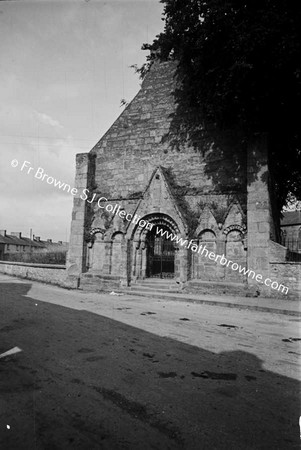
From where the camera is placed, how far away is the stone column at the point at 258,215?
1150 centimetres

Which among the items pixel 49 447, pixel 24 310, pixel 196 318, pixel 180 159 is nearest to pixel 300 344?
pixel 196 318

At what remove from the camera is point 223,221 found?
42.1ft

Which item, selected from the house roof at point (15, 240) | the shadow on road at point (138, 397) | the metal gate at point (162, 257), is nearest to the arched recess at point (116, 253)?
the metal gate at point (162, 257)

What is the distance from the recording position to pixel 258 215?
11859 millimetres

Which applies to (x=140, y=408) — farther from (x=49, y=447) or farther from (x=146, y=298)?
(x=146, y=298)

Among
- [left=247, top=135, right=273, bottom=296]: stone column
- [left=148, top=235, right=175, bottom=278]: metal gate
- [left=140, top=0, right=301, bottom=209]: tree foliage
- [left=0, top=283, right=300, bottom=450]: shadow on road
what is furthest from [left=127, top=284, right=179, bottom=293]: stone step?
Answer: [left=0, top=283, right=300, bottom=450]: shadow on road

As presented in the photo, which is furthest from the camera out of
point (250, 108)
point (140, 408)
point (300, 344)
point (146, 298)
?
point (146, 298)

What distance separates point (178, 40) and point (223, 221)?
7623 millimetres

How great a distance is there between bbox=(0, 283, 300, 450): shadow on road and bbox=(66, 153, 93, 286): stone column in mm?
9400

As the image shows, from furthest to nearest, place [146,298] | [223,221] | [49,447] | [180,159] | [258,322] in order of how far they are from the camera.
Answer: [180,159]
[223,221]
[146,298]
[258,322]
[49,447]

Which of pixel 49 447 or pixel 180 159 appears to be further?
pixel 180 159

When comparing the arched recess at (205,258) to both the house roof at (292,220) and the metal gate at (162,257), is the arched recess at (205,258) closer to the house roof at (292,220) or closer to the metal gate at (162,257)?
the metal gate at (162,257)

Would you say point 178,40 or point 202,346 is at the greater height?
point 178,40

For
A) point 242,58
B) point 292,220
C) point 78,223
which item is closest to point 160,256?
point 78,223
